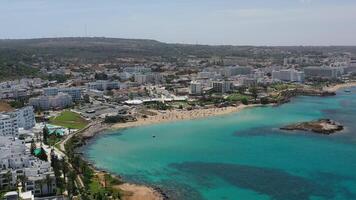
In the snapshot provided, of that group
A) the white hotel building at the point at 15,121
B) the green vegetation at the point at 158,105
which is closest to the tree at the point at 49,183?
the white hotel building at the point at 15,121

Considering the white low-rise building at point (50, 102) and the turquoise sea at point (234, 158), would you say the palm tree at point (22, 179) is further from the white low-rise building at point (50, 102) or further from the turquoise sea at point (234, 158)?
the white low-rise building at point (50, 102)

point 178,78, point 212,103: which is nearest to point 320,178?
point 212,103

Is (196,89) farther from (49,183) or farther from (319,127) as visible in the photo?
(49,183)

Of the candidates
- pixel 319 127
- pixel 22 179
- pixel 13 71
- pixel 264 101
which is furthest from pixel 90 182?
pixel 13 71

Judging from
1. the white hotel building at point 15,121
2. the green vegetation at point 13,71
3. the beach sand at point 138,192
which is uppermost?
the green vegetation at point 13,71

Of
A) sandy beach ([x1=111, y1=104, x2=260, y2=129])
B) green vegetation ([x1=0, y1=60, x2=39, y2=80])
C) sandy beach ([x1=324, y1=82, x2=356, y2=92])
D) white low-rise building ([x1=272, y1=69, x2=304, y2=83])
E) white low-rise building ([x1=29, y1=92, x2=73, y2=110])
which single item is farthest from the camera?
white low-rise building ([x1=272, y1=69, x2=304, y2=83])

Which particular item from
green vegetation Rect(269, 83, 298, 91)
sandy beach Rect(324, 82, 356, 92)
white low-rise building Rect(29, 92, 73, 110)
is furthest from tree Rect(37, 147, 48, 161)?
sandy beach Rect(324, 82, 356, 92)

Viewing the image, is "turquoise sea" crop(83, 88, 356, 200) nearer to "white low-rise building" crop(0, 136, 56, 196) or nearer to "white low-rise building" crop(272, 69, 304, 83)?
"white low-rise building" crop(0, 136, 56, 196)
